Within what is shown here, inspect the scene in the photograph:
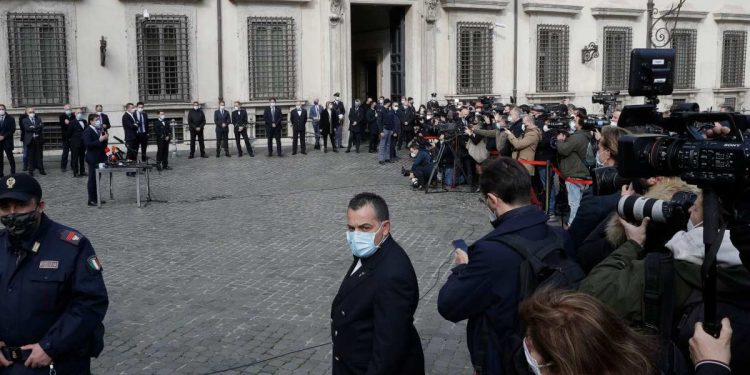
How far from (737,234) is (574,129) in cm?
975

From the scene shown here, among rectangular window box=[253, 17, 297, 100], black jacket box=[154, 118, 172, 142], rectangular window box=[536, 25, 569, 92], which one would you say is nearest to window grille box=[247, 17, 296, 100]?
rectangular window box=[253, 17, 297, 100]

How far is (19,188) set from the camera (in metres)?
4.21

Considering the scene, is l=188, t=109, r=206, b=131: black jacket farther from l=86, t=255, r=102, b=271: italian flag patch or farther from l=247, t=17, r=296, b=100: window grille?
l=86, t=255, r=102, b=271: italian flag patch

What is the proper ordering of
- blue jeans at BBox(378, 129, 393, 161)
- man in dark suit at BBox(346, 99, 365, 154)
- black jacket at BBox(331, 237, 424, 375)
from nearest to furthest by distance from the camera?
black jacket at BBox(331, 237, 424, 375) < blue jeans at BBox(378, 129, 393, 161) < man in dark suit at BBox(346, 99, 365, 154)

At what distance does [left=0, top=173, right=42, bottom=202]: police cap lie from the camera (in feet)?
13.6

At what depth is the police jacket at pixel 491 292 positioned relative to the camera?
3.61 metres

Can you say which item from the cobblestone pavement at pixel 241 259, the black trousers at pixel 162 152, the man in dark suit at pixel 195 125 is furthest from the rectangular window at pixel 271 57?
the cobblestone pavement at pixel 241 259

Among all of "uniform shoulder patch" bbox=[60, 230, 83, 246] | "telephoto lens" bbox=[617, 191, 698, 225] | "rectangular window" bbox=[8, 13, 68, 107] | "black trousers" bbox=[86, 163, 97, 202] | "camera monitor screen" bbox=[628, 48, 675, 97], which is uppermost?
"rectangular window" bbox=[8, 13, 68, 107]

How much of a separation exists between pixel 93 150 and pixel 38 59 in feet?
27.3

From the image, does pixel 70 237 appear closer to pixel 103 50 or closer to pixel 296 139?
pixel 296 139

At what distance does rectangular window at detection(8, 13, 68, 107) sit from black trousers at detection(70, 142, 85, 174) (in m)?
3.83

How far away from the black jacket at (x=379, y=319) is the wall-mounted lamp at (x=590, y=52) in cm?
2788

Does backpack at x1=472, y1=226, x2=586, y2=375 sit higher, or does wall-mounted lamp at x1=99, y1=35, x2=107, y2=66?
wall-mounted lamp at x1=99, y1=35, x2=107, y2=66

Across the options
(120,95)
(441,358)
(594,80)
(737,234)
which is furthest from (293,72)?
(737,234)
